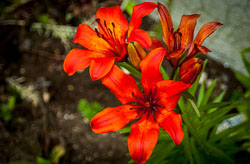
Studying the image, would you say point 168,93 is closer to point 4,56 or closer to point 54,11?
point 54,11

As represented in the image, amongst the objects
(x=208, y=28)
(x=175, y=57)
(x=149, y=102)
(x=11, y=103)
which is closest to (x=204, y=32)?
(x=208, y=28)

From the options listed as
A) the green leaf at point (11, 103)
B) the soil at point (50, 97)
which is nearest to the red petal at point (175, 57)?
the soil at point (50, 97)

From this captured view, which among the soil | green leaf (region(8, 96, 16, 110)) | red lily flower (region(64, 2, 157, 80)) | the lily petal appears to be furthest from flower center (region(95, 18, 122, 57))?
green leaf (region(8, 96, 16, 110))

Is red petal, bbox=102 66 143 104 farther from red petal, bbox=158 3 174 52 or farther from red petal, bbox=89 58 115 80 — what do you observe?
red petal, bbox=158 3 174 52

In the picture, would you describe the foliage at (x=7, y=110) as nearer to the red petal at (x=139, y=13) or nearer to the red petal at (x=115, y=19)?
the red petal at (x=115, y=19)

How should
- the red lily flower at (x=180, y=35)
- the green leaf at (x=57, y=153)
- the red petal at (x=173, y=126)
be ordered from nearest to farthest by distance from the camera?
the red petal at (x=173, y=126) → the red lily flower at (x=180, y=35) → the green leaf at (x=57, y=153)

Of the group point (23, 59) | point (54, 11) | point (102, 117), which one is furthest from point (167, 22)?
point (23, 59)
